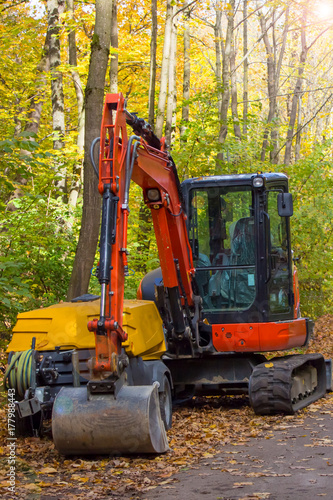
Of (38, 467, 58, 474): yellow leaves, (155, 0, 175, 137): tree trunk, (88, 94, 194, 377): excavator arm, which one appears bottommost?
(38, 467, 58, 474): yellow leaves

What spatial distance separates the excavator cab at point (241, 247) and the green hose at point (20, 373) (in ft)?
9.77

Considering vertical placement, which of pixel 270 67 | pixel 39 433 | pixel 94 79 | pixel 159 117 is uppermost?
pixel 270 67

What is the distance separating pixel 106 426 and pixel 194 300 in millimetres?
3105

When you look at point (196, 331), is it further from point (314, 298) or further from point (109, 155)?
point (314, 298)

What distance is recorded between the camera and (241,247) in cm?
893

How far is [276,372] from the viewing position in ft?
26.9

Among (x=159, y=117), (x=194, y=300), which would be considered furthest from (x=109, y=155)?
(x=159, y=117)

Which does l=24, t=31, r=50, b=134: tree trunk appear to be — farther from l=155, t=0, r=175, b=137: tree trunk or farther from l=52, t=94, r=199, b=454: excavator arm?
l=52, t=94, r=199, b=454: excavator arm

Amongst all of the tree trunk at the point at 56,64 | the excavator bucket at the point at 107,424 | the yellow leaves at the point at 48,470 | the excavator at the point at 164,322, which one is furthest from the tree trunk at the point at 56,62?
the yellow leaves at the point at 48,470

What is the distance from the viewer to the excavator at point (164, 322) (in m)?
5.78

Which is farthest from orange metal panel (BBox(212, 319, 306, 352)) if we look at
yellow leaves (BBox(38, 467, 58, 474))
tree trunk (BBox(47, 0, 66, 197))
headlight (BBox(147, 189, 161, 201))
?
tree trunk (BBox(47, 0, 66, 197))

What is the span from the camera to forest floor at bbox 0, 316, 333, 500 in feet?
15.6

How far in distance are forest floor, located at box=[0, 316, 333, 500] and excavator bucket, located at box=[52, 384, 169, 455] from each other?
139 mm

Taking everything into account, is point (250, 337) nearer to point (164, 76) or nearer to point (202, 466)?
point (202, 466)
